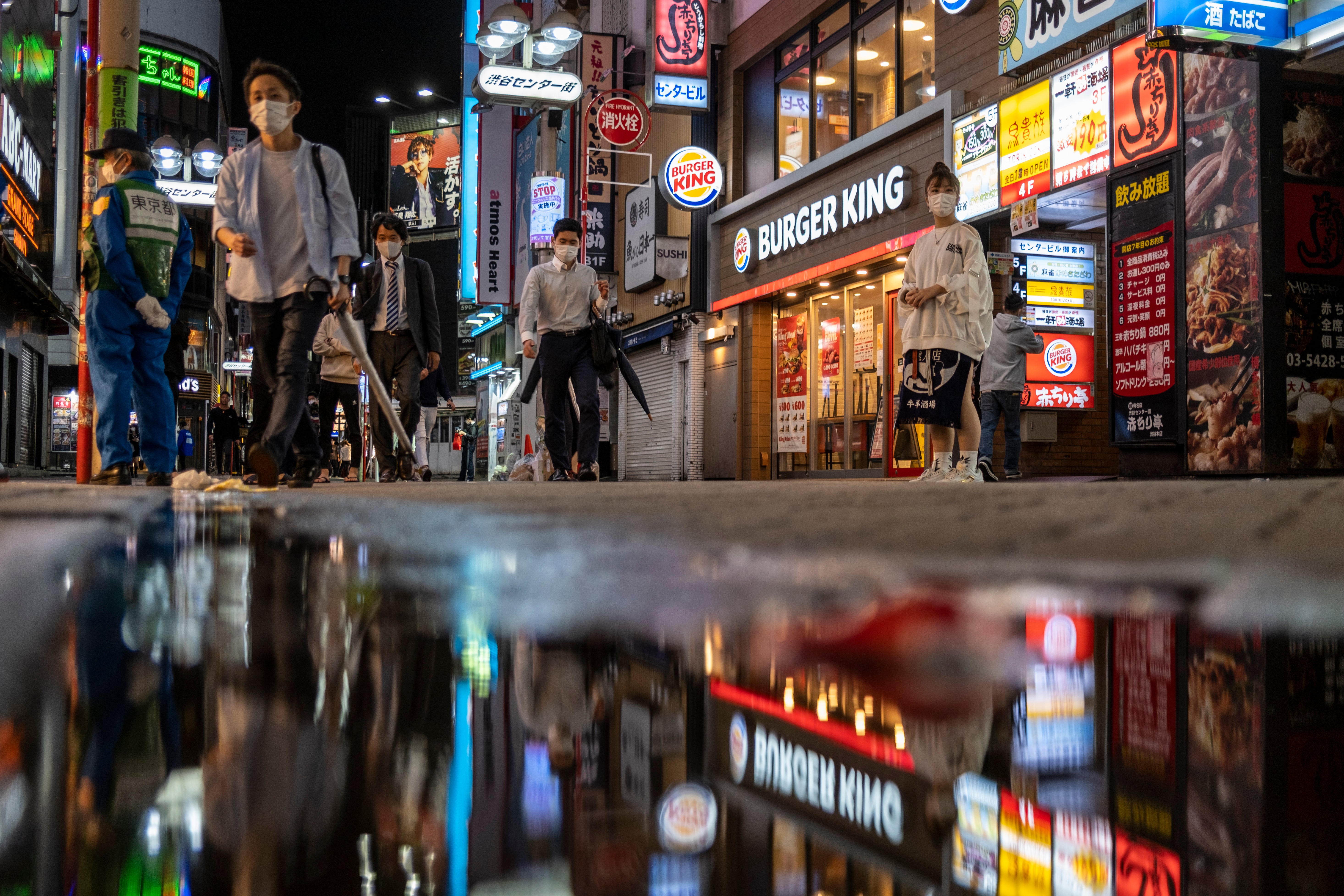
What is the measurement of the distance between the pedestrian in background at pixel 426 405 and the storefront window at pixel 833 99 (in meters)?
6.75

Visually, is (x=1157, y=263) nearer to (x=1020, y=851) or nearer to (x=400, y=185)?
(x=1020, y=851)

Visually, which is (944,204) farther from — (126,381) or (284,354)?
(126,381)

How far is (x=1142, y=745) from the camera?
43 centimetres

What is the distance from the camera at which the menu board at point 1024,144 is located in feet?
31.7

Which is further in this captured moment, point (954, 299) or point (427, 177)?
point (427, 177)

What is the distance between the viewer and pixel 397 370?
788 cm

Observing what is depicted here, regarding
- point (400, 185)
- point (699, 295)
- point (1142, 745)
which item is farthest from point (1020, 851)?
point (400, 185)

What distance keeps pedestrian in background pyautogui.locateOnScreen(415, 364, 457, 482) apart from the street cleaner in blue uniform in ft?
8.77

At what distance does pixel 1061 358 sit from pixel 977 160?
218 centimetres

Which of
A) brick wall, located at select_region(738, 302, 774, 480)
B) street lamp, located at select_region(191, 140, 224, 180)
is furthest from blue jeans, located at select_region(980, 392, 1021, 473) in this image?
street lamp, located at select_region(191, 140, 224, 180)

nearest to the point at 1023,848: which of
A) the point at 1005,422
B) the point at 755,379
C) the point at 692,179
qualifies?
the point at 1005,422

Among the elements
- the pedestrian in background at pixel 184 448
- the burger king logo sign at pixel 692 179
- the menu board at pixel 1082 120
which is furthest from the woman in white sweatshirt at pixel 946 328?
the pedestrian in background at pixel 184 448

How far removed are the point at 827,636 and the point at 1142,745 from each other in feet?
0.63

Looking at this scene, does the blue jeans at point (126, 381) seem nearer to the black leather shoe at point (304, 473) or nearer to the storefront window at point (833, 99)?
the black leather shoe at point (304, 473)
